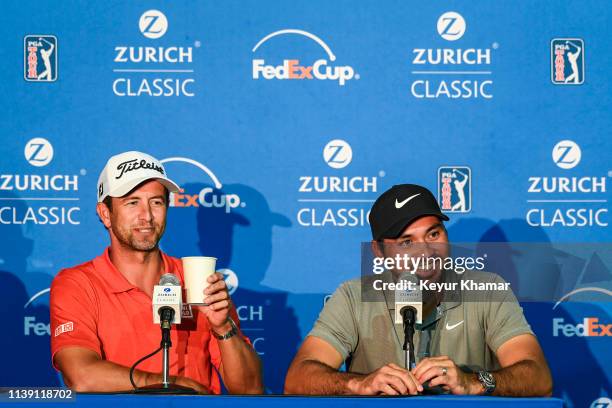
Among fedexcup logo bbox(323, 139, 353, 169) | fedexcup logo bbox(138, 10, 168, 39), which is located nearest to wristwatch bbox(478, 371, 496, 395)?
fedexcup logo bbox(323, 139, 353, 169)

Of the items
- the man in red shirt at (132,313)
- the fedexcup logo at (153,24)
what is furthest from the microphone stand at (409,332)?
the fedexcup logo at (153,24)

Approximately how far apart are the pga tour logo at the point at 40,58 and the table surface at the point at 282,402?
6.61ft

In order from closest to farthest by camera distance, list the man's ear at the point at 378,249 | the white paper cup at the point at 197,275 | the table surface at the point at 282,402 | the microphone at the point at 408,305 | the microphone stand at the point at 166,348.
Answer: the table surface at the point at 282,402 < the microphone stand at the point at 166,348 < the microphone at the point at 408,305 < the white paper cup at the point at 197,275 < the man's ear at the point at 378,249

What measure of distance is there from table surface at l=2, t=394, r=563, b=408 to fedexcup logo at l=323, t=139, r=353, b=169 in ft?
5.85

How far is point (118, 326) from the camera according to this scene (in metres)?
3.04

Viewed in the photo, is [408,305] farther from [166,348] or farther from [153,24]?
[153,24]

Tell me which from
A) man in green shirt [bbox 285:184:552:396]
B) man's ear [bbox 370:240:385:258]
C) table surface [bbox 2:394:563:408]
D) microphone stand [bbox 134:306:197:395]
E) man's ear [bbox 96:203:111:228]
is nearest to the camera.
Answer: table surface [bbox 2:394:563:408]

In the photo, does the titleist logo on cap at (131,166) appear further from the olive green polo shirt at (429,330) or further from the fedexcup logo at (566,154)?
the fedexcup logo at (566,154)

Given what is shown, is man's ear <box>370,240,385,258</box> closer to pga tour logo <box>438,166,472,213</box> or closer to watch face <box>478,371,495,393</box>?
watch face <box>478,371,495,393</box>

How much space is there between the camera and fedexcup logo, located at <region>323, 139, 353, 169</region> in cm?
383

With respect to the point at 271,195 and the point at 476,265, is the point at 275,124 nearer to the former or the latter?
the point at 271,195

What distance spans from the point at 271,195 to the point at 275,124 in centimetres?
28

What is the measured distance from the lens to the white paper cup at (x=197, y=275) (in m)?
2.64

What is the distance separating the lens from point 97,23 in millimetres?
3850
